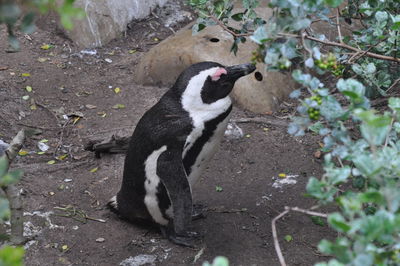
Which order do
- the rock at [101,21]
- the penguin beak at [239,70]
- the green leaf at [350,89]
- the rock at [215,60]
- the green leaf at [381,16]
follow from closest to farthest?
the green leaf at [350,89] → the green leaf at [381,16] → the penguin beak at [239,70] → the rock at [215,60] → the rock at [101,21]

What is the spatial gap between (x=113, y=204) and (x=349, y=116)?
1995 mm

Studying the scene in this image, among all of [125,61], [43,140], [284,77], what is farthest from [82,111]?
[284,77]

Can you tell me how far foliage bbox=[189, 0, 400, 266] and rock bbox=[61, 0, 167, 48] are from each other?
2.79m

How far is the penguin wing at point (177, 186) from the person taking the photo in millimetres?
3256

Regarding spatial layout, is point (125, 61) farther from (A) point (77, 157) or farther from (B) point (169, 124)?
(B) point (169, 124)

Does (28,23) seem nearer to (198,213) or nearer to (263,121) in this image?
(198,213)

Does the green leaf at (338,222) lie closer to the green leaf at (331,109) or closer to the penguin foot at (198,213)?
the green leaf at (331,109)

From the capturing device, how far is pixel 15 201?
122 inches

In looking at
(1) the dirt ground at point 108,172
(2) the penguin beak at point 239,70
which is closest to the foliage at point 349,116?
(2) the penguin beak at point 239,70

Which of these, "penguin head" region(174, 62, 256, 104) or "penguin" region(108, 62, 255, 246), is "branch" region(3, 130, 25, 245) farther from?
"penguin head" region(174, 62, 256, 104)

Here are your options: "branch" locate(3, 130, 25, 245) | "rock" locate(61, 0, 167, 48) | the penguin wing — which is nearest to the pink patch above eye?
the penguin wing

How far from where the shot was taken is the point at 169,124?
331cm

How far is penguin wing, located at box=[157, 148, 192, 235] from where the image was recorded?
326 centimetres

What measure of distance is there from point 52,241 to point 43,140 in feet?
4.16
